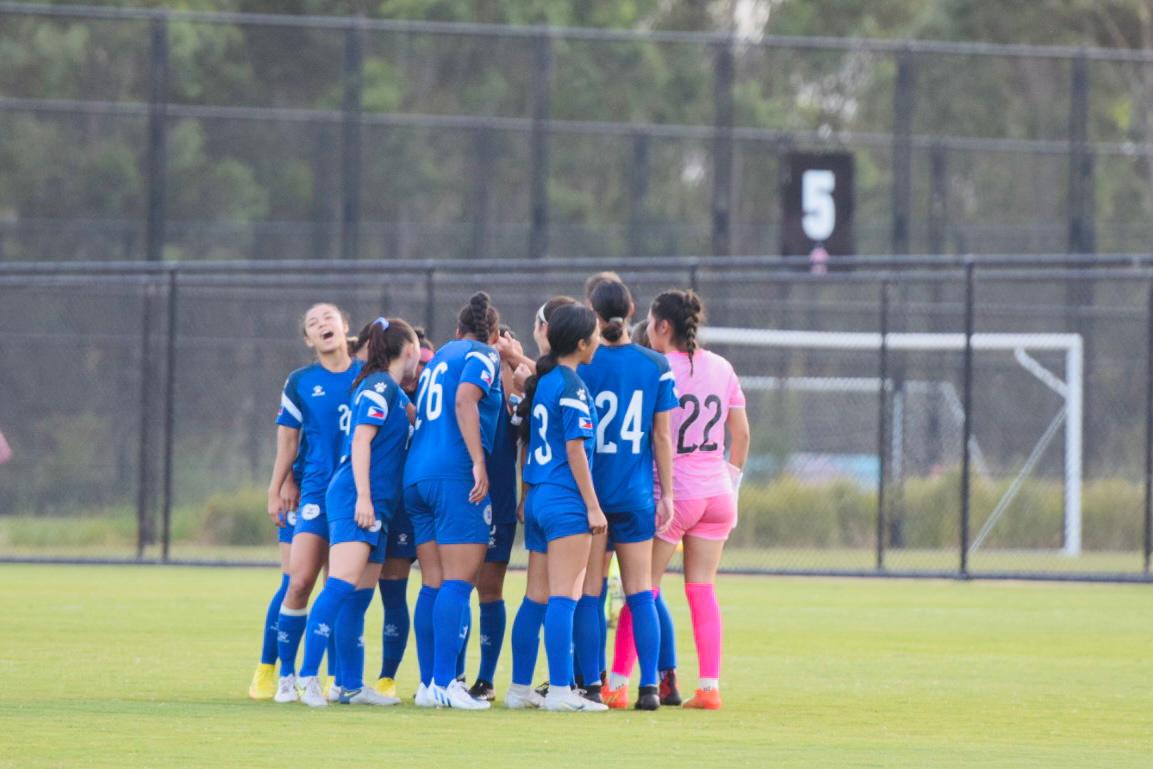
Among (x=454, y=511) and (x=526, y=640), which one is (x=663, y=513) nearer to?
(x=526, y=640)

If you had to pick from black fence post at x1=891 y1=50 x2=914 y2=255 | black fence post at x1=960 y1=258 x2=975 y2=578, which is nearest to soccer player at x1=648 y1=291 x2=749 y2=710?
black fence post at x1=960 y1=258 x2=975 y2=578

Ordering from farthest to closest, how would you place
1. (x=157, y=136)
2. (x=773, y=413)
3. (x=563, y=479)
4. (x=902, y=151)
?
(x=773, y=413)
(x=902, y=151)
(x=157, y=136)
(x=563, y=479)

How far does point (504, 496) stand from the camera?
8.00 meters

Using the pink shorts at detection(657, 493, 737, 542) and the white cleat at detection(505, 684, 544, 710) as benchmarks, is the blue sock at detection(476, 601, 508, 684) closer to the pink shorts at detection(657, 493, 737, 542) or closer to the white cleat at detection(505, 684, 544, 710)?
the white cleat at detection(505, 684, 544, 710)

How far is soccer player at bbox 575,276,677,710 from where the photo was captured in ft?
25.6

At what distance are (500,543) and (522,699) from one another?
664 millimetres

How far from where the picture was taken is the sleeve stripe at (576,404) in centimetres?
755

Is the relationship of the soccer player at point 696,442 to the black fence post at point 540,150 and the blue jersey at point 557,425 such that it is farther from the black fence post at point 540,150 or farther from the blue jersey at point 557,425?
the black fence post at point 540,150

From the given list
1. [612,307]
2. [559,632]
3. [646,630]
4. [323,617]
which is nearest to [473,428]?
[612,307]

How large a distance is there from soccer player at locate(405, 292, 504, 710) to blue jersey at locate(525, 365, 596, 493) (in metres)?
0.22

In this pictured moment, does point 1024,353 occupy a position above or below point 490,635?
above

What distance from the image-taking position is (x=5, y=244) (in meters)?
24.6

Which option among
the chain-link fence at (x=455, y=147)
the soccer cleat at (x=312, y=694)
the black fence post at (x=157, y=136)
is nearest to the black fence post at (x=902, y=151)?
the chain-link fence at (x=455, y=147)

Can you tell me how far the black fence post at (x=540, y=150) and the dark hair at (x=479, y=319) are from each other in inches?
571
